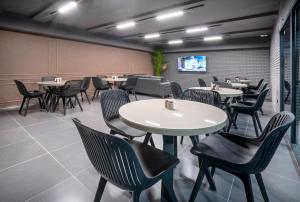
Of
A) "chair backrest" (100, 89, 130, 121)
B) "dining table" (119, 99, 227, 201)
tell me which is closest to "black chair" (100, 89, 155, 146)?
"chair backrest" (100, 89, 130, 121)

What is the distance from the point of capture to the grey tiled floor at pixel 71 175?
61.0 inches

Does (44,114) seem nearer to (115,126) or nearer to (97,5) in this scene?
(97,5)

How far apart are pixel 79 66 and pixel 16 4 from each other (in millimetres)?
2923

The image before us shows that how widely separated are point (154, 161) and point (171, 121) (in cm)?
30

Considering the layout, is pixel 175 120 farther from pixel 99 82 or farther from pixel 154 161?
pixel 99 82

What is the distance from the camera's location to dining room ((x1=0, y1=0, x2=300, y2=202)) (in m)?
1.17

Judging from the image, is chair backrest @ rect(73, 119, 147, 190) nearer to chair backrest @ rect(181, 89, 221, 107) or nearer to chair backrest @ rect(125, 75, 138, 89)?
chair backrest @ rect(181, 89, 221, 107)

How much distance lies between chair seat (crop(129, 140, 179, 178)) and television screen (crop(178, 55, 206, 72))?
896 centimetres

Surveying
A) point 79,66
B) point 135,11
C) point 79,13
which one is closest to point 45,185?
point 135,11

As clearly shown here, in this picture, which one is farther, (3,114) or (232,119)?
(3,114)

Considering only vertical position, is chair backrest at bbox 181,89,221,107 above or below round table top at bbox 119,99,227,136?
above

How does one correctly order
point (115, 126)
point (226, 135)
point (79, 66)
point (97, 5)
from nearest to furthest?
point (226, 135) < point (115, 126) < point (97, 5) < point (79, 66)

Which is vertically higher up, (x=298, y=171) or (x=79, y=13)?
(x=79, y=13)

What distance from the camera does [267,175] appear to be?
1872 millimetres
